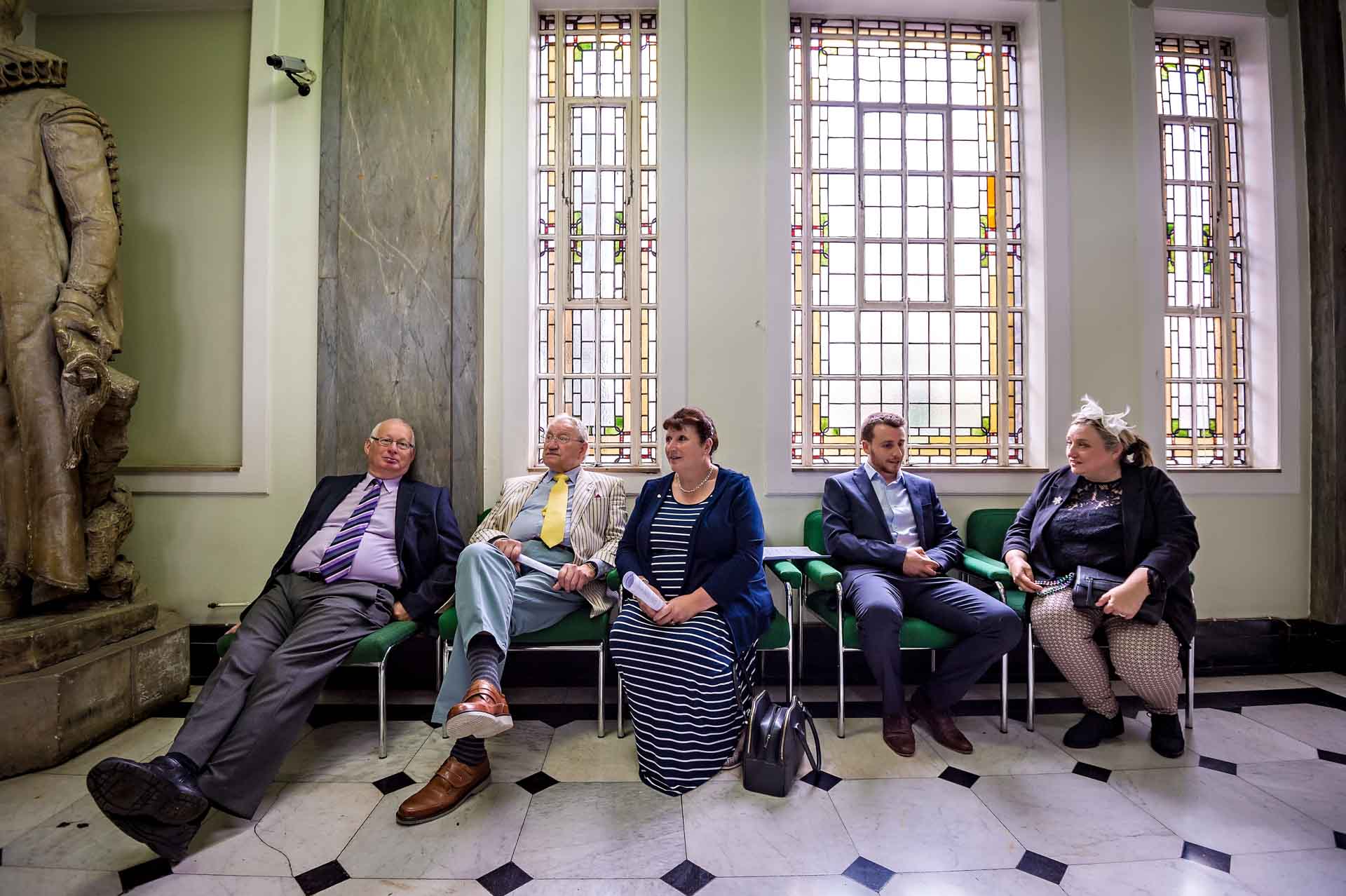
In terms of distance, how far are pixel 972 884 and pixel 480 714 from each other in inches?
60.2

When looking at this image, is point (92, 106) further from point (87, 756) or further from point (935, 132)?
point (935, 132)

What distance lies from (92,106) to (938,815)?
5.64m

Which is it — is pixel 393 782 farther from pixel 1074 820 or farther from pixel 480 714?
pixel 1074 820

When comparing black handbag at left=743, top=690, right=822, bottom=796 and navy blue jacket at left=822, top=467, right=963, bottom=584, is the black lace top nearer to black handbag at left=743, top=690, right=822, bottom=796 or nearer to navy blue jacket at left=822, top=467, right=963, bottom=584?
navy blue jacket at left=822, top=467, right=963, bottom=584

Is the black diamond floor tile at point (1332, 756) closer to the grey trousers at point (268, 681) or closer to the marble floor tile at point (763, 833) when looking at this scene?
the marble floor tile at point (763, 833)

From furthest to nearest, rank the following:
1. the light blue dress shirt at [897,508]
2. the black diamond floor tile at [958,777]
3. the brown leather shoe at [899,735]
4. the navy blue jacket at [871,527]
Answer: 1. the light blue dress shirt at [897,508]
2. the navy blue jacket at [871,527]
3. the brown leather shoe at [899,735]
4. the black diamond floor tile at [958,777]

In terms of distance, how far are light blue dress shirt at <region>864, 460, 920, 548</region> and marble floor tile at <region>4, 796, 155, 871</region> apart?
2953 mm

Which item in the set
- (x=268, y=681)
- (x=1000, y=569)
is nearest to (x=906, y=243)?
(x=1000, y=569)

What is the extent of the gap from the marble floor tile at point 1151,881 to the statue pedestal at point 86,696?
11.5ft

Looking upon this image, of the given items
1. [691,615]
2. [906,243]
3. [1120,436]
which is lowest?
[691,615]

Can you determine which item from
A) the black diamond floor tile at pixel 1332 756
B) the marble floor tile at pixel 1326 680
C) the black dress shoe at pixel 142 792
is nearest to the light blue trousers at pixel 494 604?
the black dress shoe at pixel 142 792

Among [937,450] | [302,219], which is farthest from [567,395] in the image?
[937,450]

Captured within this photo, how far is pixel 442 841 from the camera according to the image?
1.90 metres

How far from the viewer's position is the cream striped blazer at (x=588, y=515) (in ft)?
9.10
